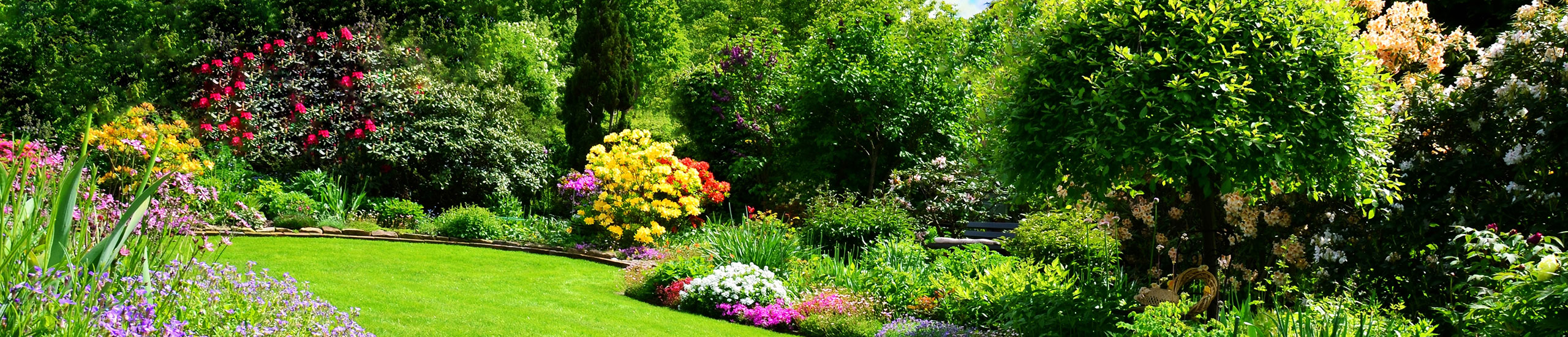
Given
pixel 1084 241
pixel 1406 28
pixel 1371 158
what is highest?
pixel 1406 28

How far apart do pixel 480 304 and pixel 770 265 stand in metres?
2.33

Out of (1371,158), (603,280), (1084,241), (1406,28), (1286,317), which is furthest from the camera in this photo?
(603,280)

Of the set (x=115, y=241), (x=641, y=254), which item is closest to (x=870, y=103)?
(x=641, y=254)

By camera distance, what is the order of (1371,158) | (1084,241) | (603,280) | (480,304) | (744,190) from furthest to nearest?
(744,190) < (603,280) < (1084,241) < (480,304) < (1371,158)

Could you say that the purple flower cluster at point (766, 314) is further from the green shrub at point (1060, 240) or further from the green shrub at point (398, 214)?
the green shrub at point (398, 214)

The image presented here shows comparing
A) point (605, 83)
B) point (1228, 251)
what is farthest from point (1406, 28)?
point (605, 83)

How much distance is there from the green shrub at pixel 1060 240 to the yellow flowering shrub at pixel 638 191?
12.5 ft

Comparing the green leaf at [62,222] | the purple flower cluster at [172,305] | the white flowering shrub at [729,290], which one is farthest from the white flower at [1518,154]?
the green leaf at [62,222]

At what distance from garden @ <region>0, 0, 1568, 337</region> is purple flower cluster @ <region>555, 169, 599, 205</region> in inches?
2.2

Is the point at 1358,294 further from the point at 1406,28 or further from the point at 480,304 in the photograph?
the point at 480,304

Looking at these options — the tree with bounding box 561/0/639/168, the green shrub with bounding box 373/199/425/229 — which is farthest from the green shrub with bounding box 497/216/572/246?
the tree with bounding box 561/0/639/168

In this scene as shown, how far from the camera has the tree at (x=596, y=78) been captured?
615 inches

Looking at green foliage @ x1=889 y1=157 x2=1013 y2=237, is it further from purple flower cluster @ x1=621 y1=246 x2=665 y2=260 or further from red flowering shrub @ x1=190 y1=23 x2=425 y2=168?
red flowering shrub @ x1=190 y1=23 x2=425 y2=168

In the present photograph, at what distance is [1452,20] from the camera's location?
38.0ft
